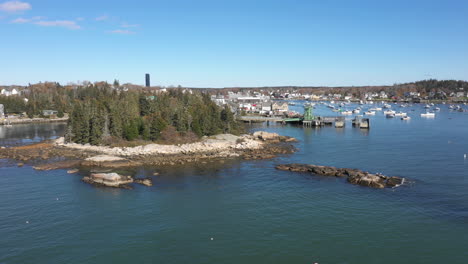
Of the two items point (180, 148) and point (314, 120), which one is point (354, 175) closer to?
point (180, 148)

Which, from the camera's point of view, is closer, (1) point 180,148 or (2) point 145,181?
(2) point 145,181

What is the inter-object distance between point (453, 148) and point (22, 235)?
50872 mm

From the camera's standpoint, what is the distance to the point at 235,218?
22812mm

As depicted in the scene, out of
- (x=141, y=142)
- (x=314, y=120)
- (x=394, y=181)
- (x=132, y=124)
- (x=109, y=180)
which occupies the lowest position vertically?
(x=394, y=181)

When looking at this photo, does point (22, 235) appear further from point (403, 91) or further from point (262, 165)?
point (403, 91)

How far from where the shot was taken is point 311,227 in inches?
845

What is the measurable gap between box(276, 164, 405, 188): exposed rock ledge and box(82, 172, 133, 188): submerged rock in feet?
51.6

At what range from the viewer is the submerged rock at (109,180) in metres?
29.7

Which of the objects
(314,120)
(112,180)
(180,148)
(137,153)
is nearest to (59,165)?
(137,153)

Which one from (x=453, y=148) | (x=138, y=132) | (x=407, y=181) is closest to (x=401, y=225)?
(x=407, y=181)

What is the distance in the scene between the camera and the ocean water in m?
18.4

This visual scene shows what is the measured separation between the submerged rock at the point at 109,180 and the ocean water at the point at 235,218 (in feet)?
3.43

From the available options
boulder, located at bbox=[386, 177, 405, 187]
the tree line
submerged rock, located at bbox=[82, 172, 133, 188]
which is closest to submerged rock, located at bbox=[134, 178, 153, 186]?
submerged rock, located at bbox=[82, 172, 133, 188]

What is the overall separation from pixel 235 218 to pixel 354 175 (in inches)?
571
